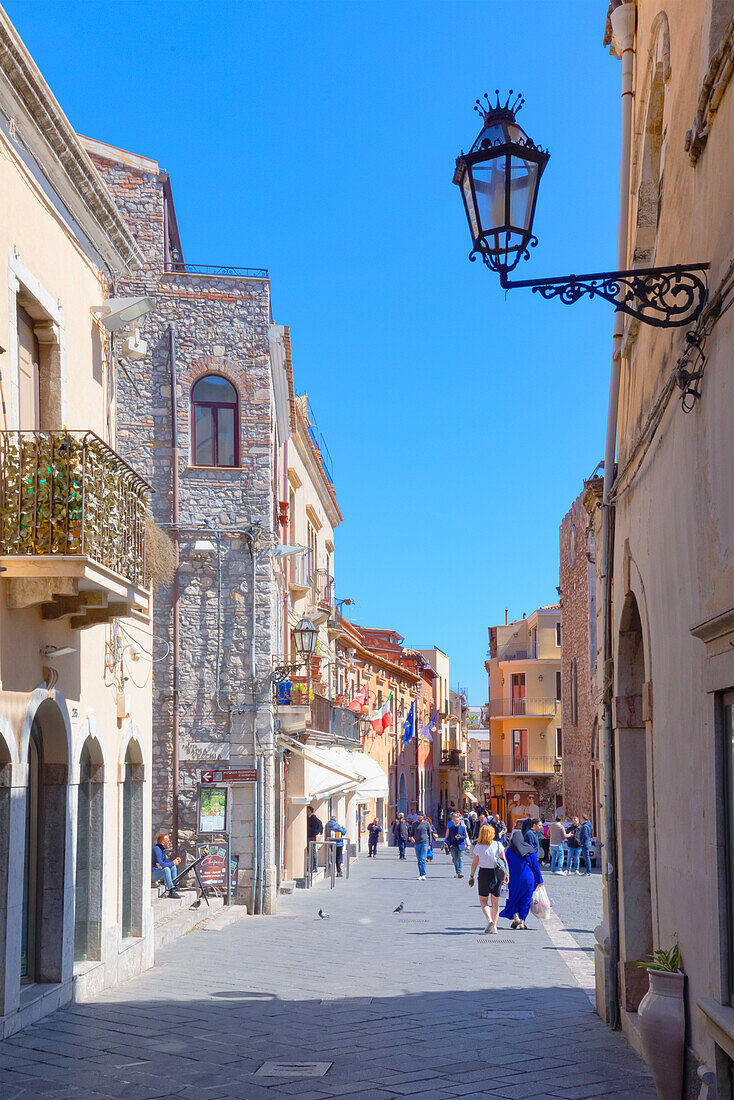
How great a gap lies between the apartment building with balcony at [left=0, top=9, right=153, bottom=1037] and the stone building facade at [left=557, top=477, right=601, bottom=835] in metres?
23.0

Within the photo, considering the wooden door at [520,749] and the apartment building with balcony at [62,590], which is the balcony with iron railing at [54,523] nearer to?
the apartment building with balcony at [62,590]

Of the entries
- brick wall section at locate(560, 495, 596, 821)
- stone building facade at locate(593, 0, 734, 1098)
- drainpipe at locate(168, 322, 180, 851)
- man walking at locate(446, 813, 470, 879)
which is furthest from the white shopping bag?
brick wall section at locate(560, 495, 596, 821)

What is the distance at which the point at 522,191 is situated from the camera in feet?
20.4

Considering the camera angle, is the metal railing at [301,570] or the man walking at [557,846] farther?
the man walking at [557,846]

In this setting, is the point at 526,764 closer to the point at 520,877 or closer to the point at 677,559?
the point at 520,877

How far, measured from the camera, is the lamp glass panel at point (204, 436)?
74.7ft

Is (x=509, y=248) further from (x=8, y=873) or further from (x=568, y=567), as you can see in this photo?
(x=568, y=567)

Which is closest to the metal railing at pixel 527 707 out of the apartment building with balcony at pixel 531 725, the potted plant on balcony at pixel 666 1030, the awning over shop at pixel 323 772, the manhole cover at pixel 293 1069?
the apartment building with balcony at pixel 531 725

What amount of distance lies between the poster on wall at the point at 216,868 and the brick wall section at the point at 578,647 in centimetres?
1693

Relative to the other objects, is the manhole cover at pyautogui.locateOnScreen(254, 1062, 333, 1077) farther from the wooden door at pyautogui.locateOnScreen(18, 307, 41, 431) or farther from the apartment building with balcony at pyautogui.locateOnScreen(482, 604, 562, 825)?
the apartment building with balcony at pyautogui.locateOnScreen(482, 604, 562, 825)

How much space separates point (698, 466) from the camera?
20.1 ft

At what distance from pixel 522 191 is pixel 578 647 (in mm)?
35907

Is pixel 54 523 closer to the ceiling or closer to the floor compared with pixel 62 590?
closer to the ceiling

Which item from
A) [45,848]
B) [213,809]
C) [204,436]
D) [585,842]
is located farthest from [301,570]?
[45,848]
